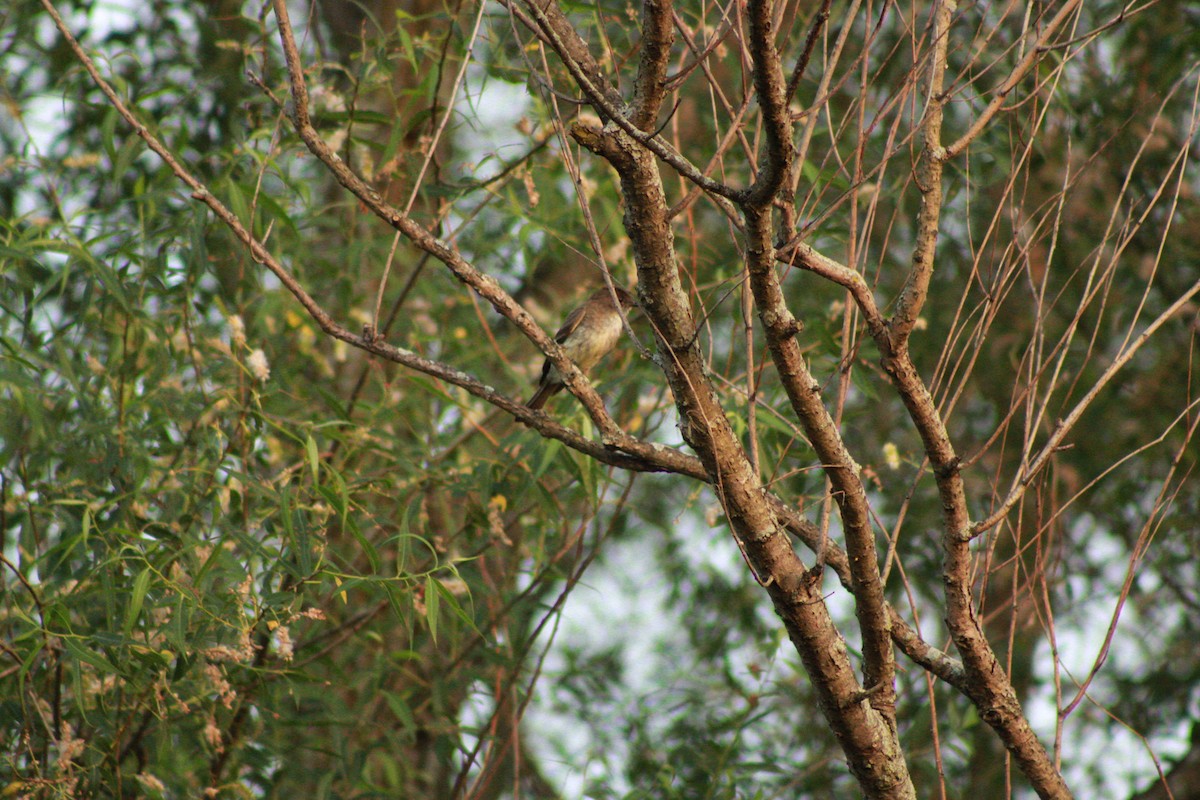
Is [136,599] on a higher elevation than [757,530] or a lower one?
lower

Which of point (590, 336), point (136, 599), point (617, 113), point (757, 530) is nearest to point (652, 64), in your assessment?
point (617, 113)

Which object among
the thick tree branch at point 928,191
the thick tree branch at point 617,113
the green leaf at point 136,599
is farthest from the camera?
the green leaf at point 136,599

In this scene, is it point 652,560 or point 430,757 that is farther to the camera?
point 652,560

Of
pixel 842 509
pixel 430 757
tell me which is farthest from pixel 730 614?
pixel 842 509

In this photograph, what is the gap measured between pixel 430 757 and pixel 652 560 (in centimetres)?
232

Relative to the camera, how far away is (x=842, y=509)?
207 centimetres

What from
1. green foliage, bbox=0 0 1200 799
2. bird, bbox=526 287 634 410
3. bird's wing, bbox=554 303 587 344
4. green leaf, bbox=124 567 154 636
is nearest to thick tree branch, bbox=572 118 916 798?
green foliage, bbox=0 0 1200 799

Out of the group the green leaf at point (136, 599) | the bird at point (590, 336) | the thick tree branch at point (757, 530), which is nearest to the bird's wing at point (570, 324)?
the bird at point (590, 336)

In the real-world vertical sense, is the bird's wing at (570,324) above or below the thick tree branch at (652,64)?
above

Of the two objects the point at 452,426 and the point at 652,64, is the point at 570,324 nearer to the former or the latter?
the point at 452,426

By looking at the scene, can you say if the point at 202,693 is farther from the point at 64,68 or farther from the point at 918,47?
the point at 64,68

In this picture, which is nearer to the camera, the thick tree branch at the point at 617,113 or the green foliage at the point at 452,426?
the thick tree branch at the point at 617,113

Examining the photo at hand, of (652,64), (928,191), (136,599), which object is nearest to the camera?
(652,64)

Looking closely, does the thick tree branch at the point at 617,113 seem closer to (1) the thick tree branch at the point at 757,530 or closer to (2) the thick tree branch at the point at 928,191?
(1) the thick tree branch at the point at 757,530
